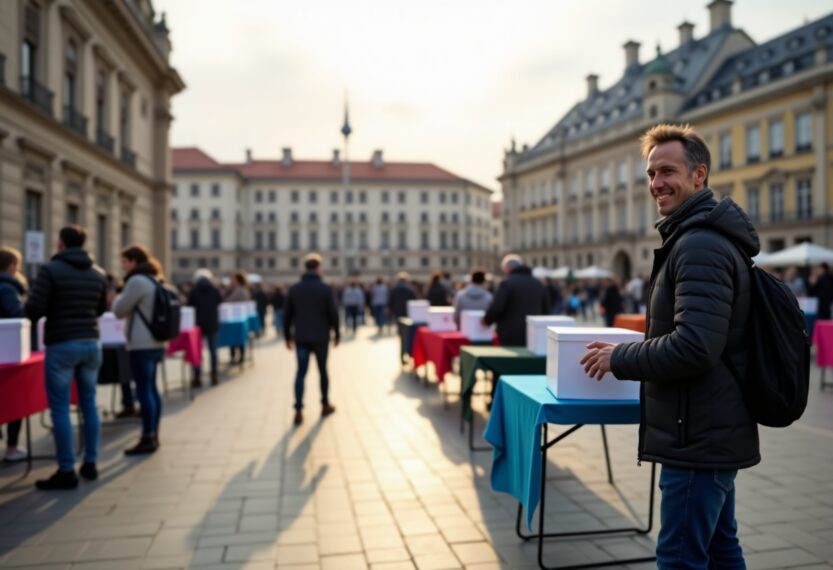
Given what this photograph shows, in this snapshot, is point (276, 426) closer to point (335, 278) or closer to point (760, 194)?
point (760, 194)

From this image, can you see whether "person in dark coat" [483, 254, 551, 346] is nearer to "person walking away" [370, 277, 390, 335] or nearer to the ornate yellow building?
"person walking away" [370, 277, 390, 335]

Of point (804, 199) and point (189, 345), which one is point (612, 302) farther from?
point (804, 199)

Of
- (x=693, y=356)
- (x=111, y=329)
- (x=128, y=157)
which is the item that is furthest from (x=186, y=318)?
(x=128, y=157)

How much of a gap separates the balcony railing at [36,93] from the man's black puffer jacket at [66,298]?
1389cm

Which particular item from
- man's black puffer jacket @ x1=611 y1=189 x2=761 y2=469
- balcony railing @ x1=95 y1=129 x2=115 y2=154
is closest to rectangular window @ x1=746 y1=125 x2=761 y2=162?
balcony railing @ x1=95 y1=129 x2=115 y2=154

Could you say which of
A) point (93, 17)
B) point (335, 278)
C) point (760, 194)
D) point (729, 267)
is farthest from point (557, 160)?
point (729, 267)

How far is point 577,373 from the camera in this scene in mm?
3768

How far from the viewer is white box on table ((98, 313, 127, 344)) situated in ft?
25.4

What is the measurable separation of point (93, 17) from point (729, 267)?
2439 centimetres

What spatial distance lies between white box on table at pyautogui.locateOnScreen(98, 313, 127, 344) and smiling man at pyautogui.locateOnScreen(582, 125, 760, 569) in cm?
669

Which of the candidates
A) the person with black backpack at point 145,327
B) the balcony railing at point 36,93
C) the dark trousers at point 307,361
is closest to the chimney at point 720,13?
the balcony railing at point 36,93

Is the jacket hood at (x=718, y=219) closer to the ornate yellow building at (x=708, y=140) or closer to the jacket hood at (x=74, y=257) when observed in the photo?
the jacket hood at (x=74, y=257)

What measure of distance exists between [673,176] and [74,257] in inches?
191

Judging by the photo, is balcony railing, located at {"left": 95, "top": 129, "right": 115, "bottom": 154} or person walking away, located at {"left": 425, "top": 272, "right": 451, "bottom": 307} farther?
balcony railing, located at {"left": 95, "top": 129, "right": 115, "bottom": 154}
